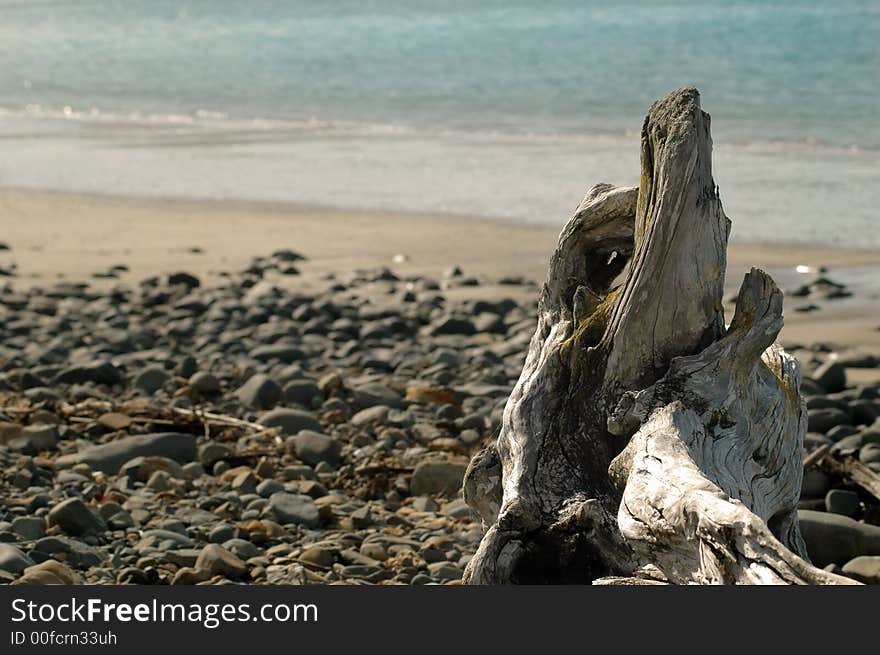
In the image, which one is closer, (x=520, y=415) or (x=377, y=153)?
(x=520, y=415)

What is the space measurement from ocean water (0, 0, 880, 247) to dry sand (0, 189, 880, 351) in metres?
0.78

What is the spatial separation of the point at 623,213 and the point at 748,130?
59.5 ft

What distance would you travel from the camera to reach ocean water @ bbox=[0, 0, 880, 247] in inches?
661

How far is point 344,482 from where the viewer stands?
653 cm

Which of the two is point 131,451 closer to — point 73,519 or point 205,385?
point 73,519

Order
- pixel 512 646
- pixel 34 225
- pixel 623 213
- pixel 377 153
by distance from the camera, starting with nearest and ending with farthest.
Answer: pixel 512 646
pixel 623 213
pixel 34 225
pixel 377 153

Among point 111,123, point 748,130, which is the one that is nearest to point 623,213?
point 748,130

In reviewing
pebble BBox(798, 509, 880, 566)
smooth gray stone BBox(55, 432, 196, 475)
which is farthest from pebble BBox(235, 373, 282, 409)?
pebble BBox(798, 509, 880, 566)

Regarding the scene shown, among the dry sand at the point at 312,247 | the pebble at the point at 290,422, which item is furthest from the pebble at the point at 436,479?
the dry sand at the point at 312,247

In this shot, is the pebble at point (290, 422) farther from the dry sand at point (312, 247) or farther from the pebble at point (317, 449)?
the dry sand at point (312, 247)

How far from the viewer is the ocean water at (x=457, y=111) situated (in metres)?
16.8

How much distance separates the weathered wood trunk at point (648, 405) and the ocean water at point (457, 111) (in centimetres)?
949

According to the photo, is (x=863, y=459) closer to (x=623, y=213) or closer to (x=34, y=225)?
(x=623, y=213)

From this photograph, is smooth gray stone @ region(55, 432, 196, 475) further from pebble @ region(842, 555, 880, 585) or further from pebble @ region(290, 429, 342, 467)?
pebble @ region(842, 555, 880, 585)
